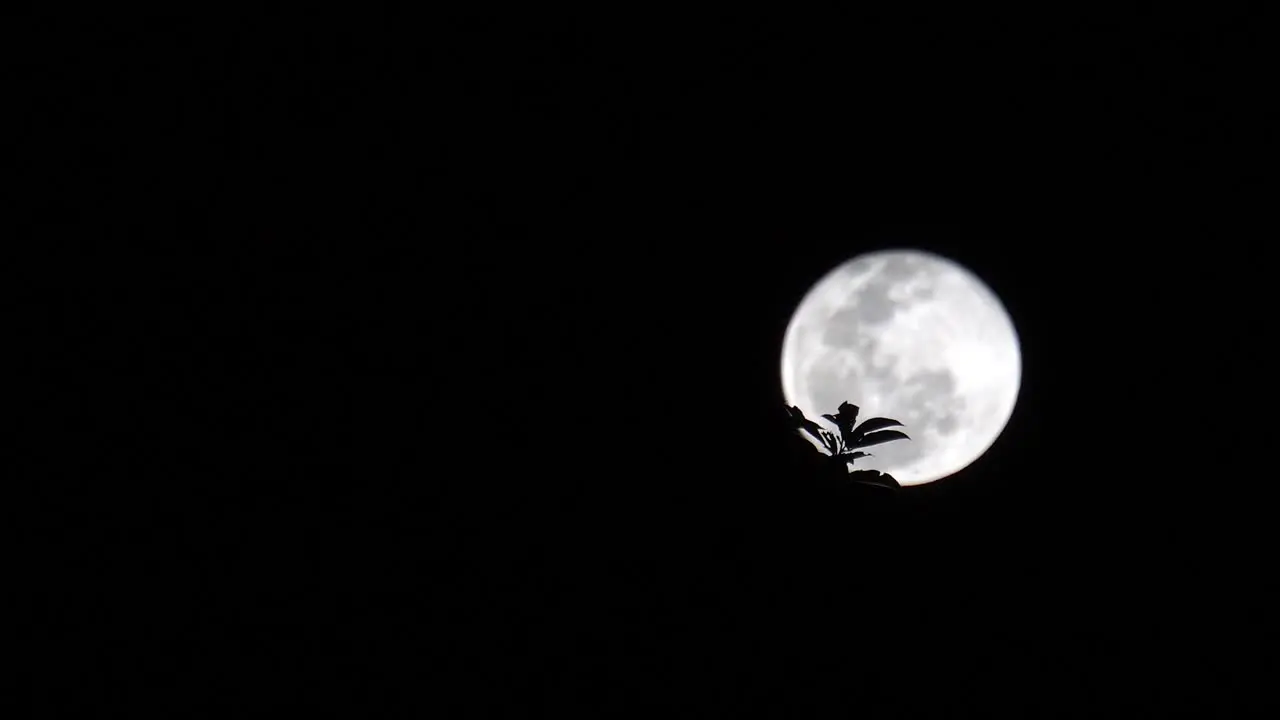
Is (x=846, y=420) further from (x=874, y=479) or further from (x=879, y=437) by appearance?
(x=874, y=479)

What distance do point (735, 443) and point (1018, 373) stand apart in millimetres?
3183

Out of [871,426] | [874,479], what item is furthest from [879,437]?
[874,479]

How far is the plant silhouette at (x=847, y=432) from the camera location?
1693 millimetres

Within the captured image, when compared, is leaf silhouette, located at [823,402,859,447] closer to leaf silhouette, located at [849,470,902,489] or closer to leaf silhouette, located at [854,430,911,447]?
leaf silhouette, located at [854,430,911,447]

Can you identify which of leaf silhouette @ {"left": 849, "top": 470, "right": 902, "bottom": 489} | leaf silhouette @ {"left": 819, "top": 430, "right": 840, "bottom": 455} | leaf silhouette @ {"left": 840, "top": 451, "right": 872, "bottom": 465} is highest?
leaf silhouette @ {"left": 819, "top": 430, "right": 840, "bottom": 455}

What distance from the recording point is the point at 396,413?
1550mm

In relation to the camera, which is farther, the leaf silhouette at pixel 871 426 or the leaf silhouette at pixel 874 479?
the leaf silhouette at pixel 871 426

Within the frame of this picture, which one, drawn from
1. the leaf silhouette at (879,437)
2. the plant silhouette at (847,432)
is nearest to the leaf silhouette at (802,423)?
the plant silhouette at (847,432)

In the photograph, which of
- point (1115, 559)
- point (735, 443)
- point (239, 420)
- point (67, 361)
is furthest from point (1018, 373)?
point (67, 361)

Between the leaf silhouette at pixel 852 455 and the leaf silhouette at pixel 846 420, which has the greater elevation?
the leaf silhouette at pixel 846 420

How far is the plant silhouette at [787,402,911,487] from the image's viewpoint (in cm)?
169

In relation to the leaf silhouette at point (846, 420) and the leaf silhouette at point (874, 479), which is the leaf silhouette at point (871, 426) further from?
the leaf silhouette at point (874, 479)

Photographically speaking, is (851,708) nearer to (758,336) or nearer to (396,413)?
(396,413)

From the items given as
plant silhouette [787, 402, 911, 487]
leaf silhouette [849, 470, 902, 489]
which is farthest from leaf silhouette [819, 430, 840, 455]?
leaf silhouette [849, 470, 902, 489]
